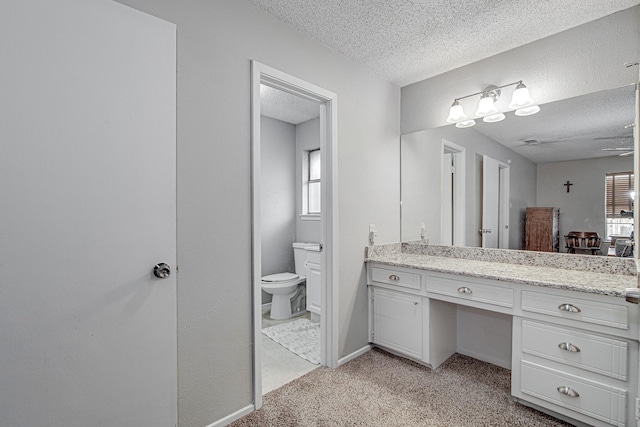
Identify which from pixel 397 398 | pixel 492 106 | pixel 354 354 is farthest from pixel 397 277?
pixel 492 106

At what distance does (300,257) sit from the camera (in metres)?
3.76

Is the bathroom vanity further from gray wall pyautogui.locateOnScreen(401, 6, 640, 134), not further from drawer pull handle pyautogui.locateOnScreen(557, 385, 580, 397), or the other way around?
gray wall pyautogui.locateOnScreen(401, 6, 640, 134)

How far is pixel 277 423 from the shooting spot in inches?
67.6

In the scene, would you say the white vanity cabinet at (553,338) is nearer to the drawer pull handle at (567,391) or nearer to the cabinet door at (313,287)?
the drawer pull handle at (567,391)

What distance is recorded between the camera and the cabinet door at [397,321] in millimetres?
2309

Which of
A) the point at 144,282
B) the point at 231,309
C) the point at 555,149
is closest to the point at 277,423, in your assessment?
the point at 231,309

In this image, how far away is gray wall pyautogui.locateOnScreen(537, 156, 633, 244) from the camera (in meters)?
1.98

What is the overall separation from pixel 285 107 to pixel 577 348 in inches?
126

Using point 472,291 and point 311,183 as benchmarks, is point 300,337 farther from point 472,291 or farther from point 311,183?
point 311,183

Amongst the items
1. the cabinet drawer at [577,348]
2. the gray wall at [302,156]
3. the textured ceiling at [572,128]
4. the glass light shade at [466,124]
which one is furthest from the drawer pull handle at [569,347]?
the gray wall at [302,156]

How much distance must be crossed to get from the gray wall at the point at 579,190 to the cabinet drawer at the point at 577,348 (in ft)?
2.26

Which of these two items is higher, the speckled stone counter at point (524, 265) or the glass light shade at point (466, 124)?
the glass light shade at point (466, 124)

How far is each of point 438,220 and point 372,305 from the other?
3.12 feet

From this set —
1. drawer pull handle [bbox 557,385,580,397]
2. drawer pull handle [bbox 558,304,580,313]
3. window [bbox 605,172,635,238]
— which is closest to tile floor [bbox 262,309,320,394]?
drawer pull handle [bbox 557,385,580,397]
